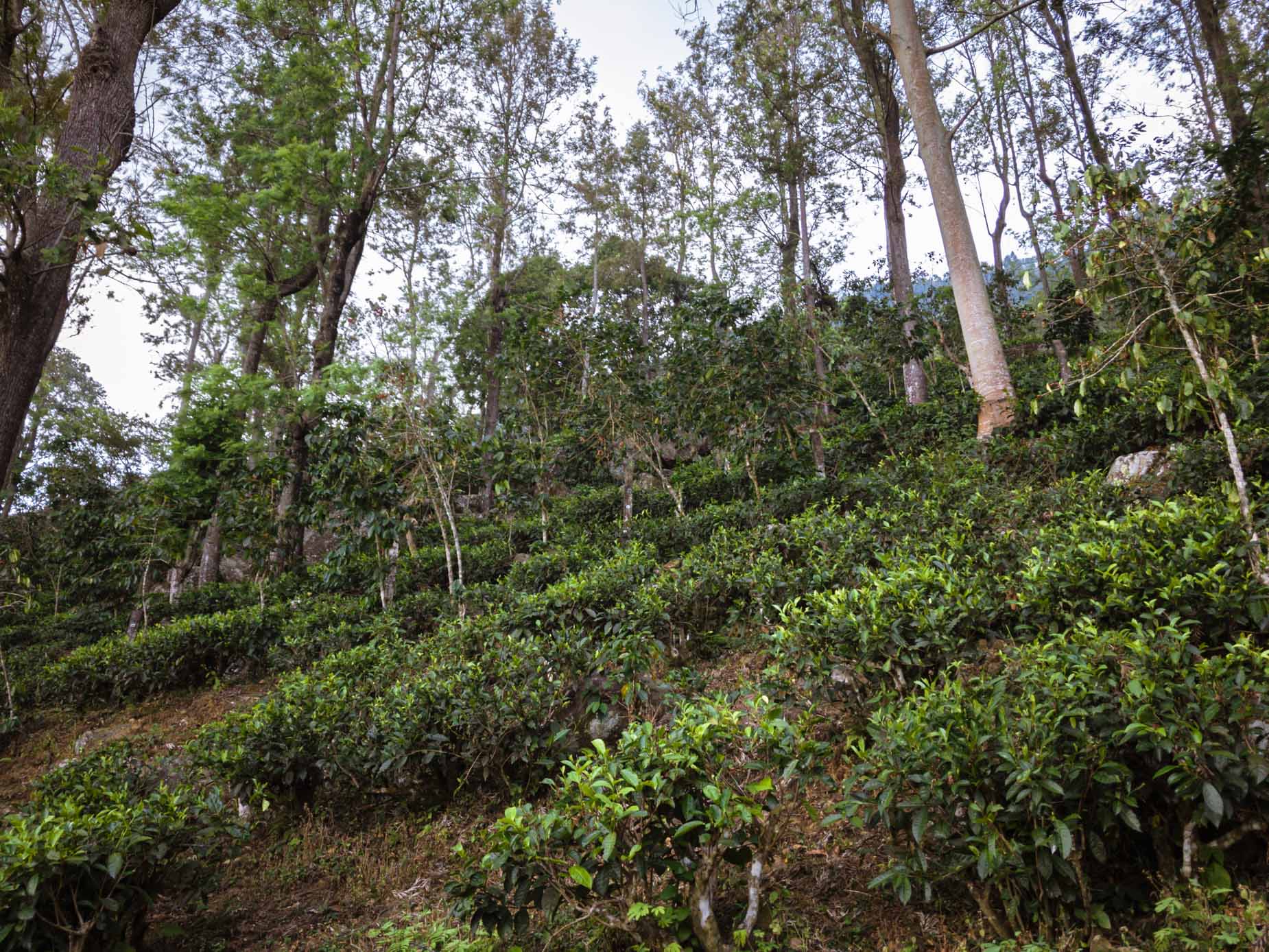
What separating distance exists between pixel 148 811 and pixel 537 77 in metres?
18.5

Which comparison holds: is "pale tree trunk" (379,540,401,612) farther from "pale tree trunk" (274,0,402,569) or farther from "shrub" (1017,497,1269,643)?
"shrub" (1017,497,1269,643)

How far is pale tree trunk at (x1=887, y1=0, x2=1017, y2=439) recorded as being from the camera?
6.96m

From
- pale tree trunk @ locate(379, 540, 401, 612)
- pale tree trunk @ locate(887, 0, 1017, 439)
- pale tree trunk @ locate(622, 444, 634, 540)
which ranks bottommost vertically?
pale tree trunk @ locate(379, 540, 401, 612)

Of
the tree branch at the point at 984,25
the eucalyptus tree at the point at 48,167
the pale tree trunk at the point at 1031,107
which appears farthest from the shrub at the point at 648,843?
the pale tree trunk at the point at 1031,107

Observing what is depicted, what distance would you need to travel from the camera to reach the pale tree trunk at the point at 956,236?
22.9 ft

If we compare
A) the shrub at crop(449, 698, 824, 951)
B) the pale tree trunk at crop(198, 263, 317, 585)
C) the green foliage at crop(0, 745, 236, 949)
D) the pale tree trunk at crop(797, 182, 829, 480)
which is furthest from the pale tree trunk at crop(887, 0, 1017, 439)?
the pale tree trunk at crop(198, 263, 317, 585)

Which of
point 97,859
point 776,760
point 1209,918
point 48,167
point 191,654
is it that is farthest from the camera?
point 191,654

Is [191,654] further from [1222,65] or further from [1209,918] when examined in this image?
[1222,65]

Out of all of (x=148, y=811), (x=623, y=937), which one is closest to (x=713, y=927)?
(x=623, y=937)

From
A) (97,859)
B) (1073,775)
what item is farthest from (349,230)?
(1073,775)

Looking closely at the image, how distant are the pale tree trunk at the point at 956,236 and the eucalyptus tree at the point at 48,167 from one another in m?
7.54

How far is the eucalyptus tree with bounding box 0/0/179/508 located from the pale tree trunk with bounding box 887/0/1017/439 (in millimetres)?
7541

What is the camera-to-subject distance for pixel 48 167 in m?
4.23

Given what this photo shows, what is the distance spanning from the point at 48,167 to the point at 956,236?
8.11 m
